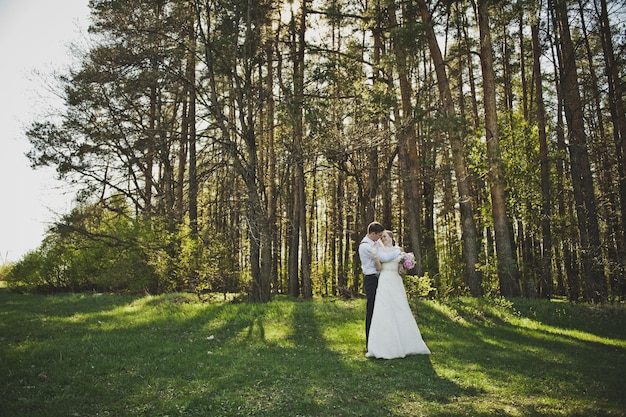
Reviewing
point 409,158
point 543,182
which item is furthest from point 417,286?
point 543,182

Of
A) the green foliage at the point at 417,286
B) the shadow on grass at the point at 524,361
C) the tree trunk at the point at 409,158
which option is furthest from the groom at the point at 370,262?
→ the tree trunk at the point at 409,158

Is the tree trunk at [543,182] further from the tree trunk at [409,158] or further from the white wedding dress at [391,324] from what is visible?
the white wedding dress at [391,324]

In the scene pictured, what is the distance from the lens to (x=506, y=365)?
23.3ft

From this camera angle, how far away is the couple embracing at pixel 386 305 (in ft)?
24.5

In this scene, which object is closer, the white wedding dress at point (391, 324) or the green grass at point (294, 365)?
the green grass at point (294, 365)

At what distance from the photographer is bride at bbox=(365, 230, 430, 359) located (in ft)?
24.4

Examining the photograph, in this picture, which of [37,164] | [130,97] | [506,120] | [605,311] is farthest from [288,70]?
[605,311]

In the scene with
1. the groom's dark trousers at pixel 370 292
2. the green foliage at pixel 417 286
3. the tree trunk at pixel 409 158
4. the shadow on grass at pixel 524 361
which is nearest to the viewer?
the shadow on grass at pixel 524 361

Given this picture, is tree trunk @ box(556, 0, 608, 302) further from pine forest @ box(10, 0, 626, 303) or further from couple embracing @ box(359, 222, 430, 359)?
couple embracing @ box(359, 222, 430, 359)

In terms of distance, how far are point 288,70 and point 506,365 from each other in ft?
56.3

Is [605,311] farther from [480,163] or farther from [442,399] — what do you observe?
[442,399]

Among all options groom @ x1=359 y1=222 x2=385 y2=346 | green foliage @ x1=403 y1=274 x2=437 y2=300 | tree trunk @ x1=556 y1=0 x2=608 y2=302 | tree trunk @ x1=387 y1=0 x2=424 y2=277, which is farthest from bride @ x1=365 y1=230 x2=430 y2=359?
tree trunk @ x1=556 y1=0 x2=608 y2=302

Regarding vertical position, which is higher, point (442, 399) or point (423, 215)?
point (423, 215)

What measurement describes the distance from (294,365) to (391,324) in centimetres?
190
